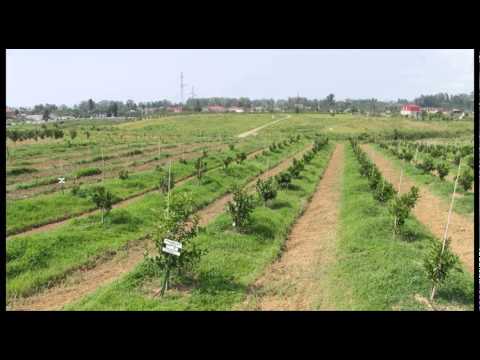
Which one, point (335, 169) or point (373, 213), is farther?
point (335, 169)

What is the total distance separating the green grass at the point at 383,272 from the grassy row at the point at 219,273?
2.29m

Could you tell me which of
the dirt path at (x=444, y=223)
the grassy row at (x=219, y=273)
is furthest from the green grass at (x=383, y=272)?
the grassy row at (x=219, y=273)

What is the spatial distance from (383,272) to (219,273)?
4413 millimetres

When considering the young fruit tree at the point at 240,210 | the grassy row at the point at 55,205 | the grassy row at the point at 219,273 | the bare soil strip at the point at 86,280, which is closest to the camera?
the grassy row at the point at 219,273

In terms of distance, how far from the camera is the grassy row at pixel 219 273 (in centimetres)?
867

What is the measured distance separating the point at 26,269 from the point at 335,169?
25441 millimetres

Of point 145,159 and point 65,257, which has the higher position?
point 145,159

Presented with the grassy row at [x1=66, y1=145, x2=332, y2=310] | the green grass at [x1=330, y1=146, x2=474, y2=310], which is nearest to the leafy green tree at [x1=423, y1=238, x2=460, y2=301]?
the green grass at [x1=330, y1=146, x2=474, y2=310]

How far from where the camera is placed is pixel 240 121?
298ft

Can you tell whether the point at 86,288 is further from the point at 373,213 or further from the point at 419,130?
the point at 419,130

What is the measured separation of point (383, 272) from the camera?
10.1m

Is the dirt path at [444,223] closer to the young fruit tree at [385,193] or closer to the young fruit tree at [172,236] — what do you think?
the young fruit tree at [385,193]

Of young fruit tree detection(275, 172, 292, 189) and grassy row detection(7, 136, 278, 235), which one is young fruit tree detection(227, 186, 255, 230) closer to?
grassy row detection(7, 136, 278, 235)
